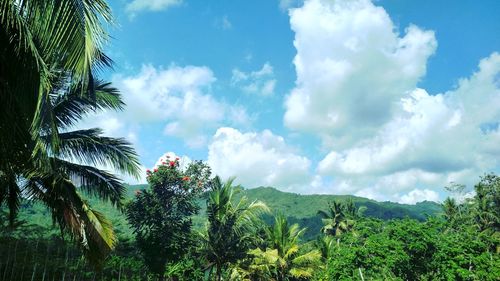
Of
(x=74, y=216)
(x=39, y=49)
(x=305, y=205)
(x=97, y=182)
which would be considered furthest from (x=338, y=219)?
(x=305, y=205)

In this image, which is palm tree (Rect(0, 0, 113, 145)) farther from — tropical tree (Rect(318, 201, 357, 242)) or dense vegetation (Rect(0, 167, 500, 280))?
tropical tree (Rect(318, 201, 357, 242))

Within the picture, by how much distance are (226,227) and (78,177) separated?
39.5 feet

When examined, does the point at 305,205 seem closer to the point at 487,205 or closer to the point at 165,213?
the point at 487,205

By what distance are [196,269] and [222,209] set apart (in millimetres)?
3490

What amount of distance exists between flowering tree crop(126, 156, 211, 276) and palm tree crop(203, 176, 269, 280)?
183cm

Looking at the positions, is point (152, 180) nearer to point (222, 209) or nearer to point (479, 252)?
point (222, 209)

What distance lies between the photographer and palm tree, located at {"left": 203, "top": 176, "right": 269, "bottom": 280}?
20188mm

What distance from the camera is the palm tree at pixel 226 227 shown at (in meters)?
20.2

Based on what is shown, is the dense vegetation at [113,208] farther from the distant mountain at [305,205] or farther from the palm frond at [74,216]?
the distant mountain at [305,205]

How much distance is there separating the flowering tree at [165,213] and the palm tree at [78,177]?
12148mm

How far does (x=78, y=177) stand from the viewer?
904 centimetres

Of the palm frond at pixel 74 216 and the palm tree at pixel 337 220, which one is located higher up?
the palm tree at pixel 337 220

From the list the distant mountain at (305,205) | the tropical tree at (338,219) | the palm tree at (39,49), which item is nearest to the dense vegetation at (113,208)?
the palm tree at (39,49)

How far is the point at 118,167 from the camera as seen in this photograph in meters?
9.34
